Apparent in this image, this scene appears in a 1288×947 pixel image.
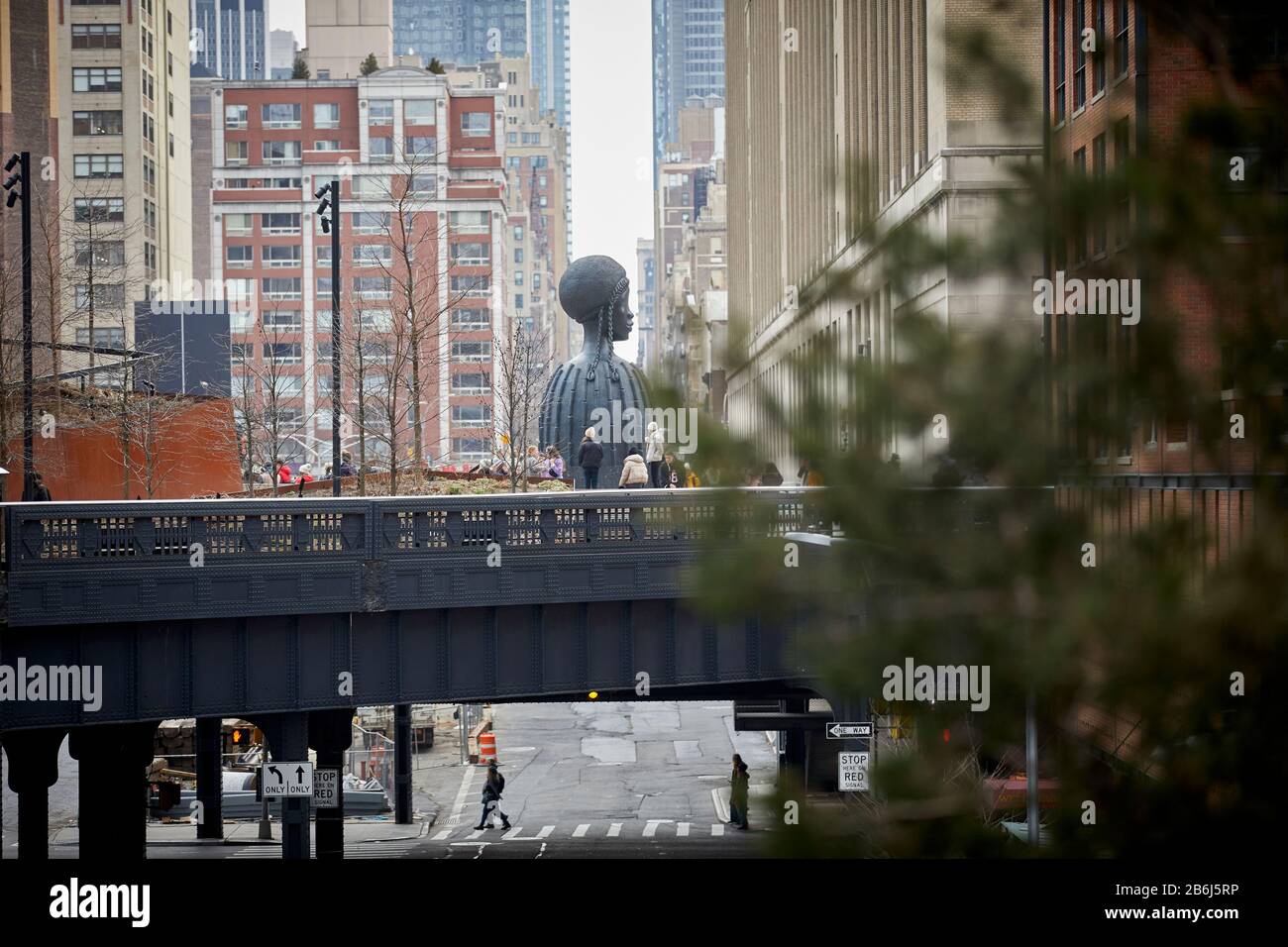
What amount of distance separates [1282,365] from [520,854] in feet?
97.3

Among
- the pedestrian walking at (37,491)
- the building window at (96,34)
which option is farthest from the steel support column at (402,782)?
the building window at (96,34)

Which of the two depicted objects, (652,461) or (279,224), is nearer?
(652,461)

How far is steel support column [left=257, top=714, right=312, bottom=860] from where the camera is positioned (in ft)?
73.6

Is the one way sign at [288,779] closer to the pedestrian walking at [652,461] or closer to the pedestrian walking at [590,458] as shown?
the pedestrian walking at [590,458]

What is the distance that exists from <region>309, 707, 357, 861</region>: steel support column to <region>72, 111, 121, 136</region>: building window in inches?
2360

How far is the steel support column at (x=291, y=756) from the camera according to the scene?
22438 millimetres

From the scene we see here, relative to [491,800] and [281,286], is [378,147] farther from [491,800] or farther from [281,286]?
[491,800]

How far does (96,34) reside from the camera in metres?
78.8

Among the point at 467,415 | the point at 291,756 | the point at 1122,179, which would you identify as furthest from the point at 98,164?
the point at 1122,179

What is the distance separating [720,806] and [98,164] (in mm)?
57107

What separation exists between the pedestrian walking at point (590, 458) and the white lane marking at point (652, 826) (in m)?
11.5
